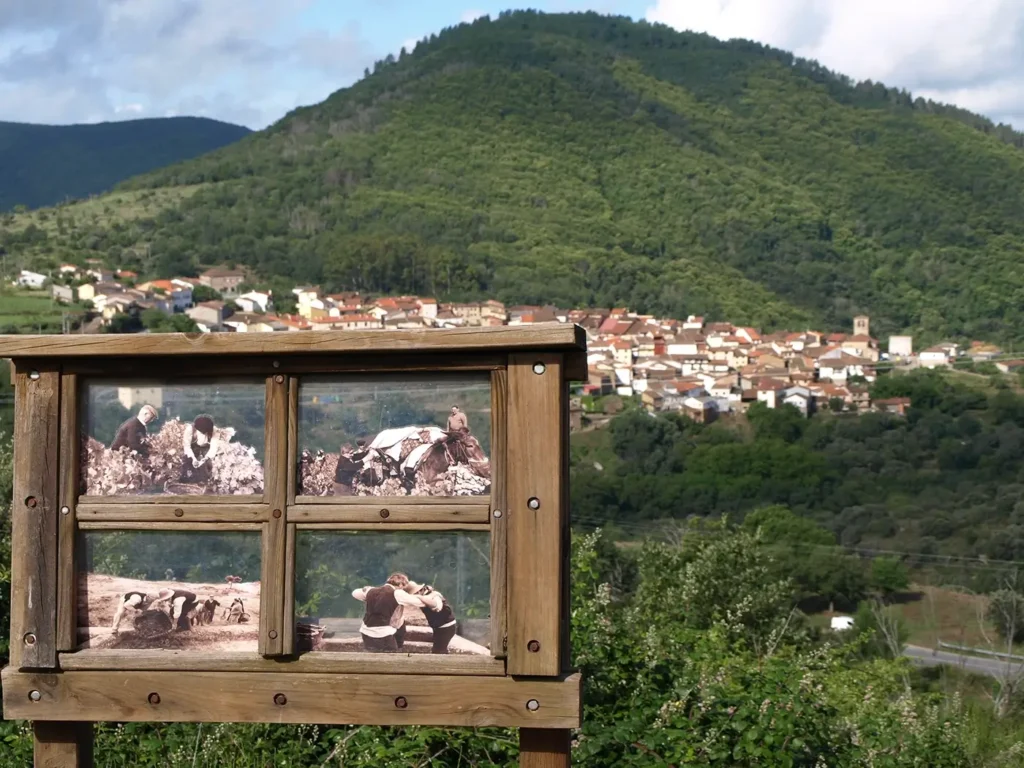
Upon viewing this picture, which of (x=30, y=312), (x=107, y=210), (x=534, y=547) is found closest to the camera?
(x=534, y=547)

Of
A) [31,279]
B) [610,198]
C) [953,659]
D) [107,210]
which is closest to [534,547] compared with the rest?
[953,659]

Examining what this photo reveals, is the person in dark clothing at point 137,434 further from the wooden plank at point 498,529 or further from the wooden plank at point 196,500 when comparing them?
the wooden plank at point 498,529

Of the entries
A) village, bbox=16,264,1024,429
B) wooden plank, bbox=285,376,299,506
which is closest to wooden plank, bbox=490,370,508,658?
wooden plank, bbox=285,376,299,506

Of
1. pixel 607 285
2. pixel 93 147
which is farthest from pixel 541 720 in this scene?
pixel 93 147

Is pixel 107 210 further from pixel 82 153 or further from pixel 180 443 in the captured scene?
pixel 82 153

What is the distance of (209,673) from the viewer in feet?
7.63

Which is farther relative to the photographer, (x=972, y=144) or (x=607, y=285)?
(x=972, y=144)

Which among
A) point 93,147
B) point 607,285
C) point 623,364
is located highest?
point 93,147

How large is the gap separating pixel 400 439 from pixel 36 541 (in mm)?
731

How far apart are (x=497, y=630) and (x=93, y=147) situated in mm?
159597

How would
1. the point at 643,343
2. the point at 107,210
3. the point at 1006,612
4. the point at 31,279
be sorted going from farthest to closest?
the point at 107,210
the point at 643,343
the point at 31,279
the point at 1006,612

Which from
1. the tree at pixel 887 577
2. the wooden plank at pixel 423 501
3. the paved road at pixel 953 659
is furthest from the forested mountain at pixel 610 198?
the wooden plank at pixel 423 501

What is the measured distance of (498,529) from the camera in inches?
89.3

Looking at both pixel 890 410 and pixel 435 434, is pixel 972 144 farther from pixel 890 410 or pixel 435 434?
pixel 435 434
